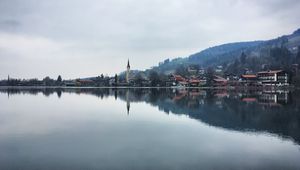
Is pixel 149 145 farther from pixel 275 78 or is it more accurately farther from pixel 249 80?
pixel 249 80

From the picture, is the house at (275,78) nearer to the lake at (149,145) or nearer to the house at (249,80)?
the house at (249,80)

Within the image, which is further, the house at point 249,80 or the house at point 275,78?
the house at point 249,80

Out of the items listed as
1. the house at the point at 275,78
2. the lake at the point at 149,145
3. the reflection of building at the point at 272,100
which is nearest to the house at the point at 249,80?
the house at the point at 275,78

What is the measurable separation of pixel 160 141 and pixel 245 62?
188978 millimetres

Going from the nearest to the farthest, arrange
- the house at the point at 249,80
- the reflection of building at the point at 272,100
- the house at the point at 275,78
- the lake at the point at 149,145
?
the lake at the point at 149,145, the reflection of building at the point at 272,100, the house at the point at 275,78, the house at the point at 249,80

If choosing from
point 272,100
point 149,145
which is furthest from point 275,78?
point 149,145

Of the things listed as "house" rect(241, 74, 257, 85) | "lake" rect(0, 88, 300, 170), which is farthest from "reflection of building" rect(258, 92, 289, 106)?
"house" rect(241, 74, 257, 85)

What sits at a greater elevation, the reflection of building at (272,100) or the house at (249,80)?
the house at (249,80)

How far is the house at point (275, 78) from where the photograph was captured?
110938mm

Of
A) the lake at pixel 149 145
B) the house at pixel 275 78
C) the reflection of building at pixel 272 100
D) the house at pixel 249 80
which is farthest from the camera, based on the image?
the house at pixel 249 80

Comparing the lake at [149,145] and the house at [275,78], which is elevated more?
the house at [275,78]

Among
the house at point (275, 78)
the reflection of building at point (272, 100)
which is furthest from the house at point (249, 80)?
the reflection of building at point (272, 100)

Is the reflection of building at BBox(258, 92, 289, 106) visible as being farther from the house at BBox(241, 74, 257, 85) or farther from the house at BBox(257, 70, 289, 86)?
the house at BBox(241, 74, 257, 85)

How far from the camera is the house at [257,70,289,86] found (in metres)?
111
